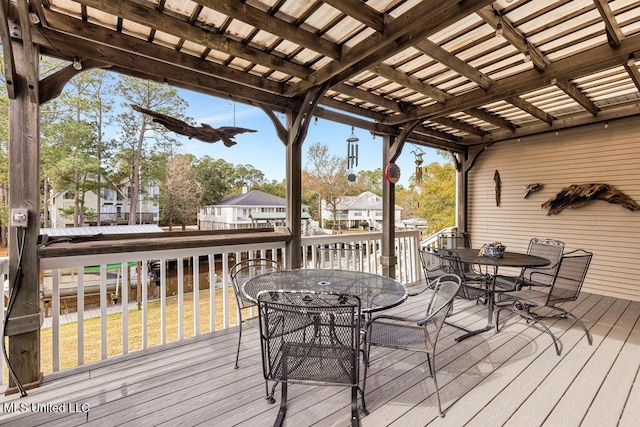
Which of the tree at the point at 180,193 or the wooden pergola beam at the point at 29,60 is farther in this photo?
the tree at the point at 180,193

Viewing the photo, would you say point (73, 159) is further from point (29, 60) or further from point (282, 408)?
point (282, 408)

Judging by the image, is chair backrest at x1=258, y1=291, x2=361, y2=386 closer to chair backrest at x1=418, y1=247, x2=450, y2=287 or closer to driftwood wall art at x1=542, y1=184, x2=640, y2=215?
chair backrest at x1=418, y1=247, x2=450, y2=287

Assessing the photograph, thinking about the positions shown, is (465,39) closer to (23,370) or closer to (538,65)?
(538,65)

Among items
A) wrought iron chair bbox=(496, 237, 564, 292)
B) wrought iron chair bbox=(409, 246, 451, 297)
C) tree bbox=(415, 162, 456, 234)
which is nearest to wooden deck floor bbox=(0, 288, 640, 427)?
wrought iron chair bbox=(496, 237, 564, 292)

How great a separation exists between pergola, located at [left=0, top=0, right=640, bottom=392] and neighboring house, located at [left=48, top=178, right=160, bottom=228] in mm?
604

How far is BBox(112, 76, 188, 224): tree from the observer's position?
3.16 meters

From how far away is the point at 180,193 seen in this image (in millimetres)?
3330

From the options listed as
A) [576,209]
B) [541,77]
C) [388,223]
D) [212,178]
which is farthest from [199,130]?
[576,209]

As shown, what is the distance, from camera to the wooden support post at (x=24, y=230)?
2145 mm

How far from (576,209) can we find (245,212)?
5.57 meters

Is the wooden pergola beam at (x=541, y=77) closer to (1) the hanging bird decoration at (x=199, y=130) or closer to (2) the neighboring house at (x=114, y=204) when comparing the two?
(1) the hanging bird decoration at (x=199, y=130)

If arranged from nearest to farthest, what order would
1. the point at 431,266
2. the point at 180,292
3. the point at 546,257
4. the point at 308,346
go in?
the point at 308,346, the point at 180,292, the point at 431,266, the point at 546,257

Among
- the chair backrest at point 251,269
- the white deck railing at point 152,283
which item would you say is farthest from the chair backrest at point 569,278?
the chair backrest at point 251,269

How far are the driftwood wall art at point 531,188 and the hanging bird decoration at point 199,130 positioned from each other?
5277 mm
